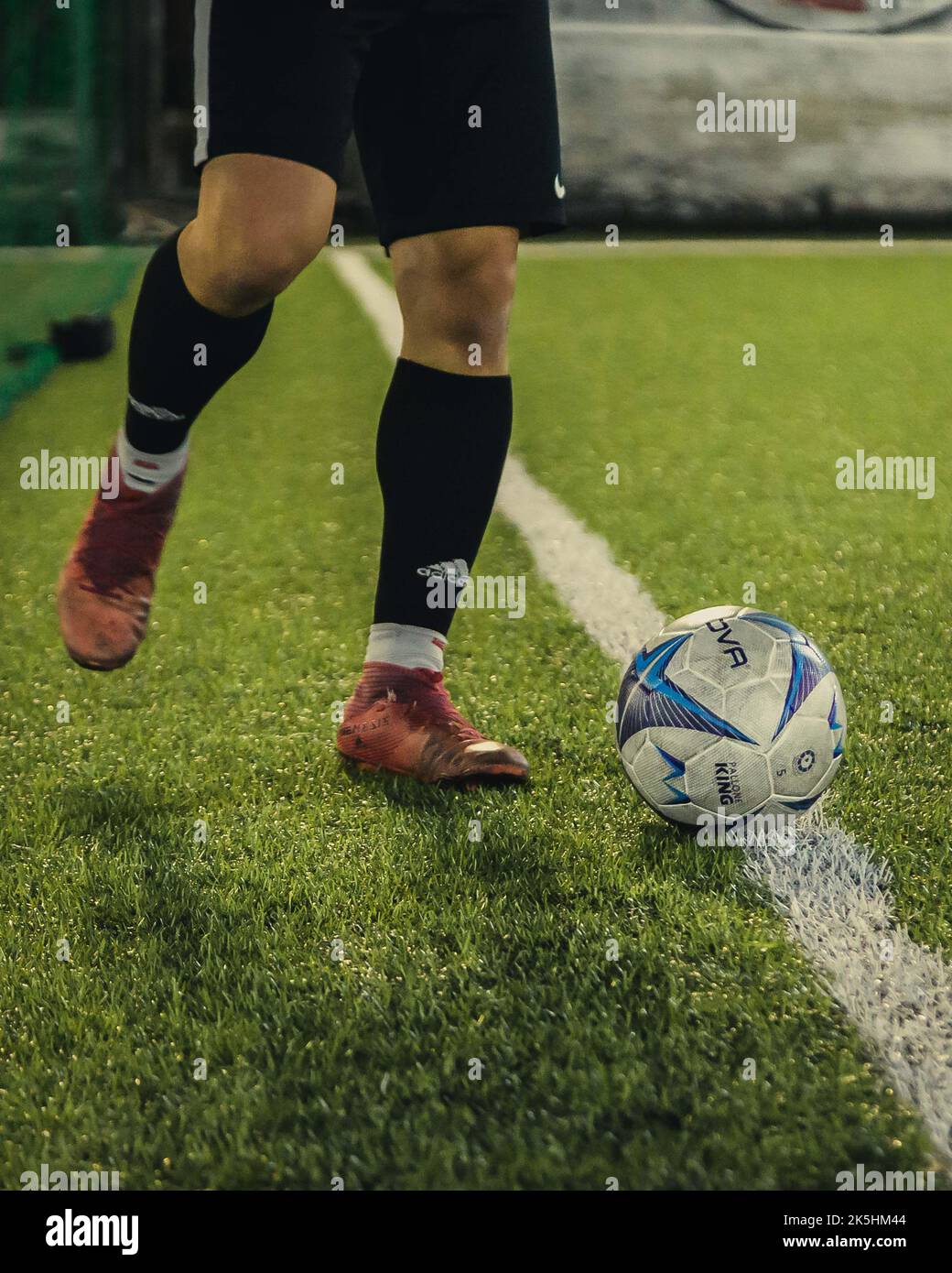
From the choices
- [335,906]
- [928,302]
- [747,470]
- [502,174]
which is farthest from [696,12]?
[335,906]

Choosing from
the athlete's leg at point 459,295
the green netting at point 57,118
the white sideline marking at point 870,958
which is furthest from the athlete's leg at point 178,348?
the green netting at point 57,118

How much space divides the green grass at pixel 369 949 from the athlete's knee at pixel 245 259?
2.37 ft

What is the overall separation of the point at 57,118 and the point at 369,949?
23.4ft

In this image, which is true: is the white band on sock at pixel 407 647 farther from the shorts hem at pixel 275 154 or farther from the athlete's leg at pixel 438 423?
the shorts hem at pixel 275 154

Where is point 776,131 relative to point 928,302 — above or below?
above

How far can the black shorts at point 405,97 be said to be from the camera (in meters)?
2.07

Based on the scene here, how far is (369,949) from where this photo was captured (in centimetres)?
174

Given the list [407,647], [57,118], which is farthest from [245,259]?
[57,118]

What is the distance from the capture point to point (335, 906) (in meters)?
1.85

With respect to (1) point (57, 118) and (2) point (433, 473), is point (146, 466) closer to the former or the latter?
(2) point (433, 473)

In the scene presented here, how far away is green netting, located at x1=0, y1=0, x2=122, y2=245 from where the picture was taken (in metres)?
6.62

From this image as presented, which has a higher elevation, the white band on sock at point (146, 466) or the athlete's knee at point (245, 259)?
the athlete's knee at point (245, 259)
